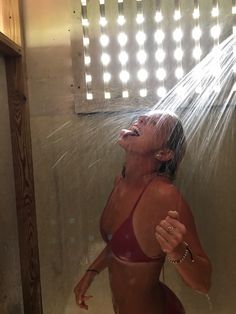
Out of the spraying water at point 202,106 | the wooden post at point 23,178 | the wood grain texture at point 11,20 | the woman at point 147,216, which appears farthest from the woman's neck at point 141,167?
the wood grain texture at point 11,20

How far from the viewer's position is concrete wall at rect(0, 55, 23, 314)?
127 centimetres

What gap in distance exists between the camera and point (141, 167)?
0.98 m

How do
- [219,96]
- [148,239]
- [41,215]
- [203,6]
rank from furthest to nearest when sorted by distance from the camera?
[41,215] < [203,6] < [219,96] < [148,239]

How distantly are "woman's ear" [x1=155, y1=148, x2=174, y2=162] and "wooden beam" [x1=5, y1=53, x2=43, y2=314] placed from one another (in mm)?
522

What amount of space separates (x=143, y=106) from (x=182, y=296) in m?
0.59

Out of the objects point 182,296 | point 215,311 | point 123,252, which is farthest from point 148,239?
point 215,311

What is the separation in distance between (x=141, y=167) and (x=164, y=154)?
0.07 metres

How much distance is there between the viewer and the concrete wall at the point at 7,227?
1.27 m

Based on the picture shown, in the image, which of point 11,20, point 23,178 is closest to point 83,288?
point 23,178

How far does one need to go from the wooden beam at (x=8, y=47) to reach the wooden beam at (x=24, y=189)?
0.04 m

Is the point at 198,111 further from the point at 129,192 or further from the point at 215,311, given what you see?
the point at 215,311

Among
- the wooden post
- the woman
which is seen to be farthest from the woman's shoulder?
the wooden post

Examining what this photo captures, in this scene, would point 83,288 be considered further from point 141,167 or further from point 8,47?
point 8,47

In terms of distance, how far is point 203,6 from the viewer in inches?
47.3
